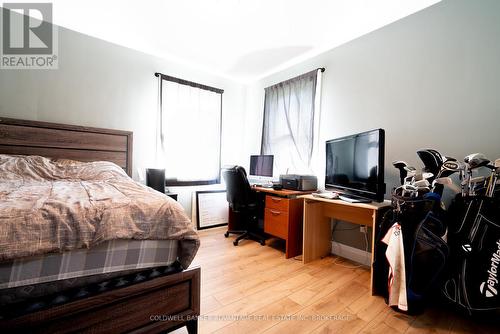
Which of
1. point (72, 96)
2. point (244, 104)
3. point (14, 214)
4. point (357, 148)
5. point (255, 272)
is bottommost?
point (255, 272)

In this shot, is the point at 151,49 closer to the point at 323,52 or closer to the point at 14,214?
the point at 323,52

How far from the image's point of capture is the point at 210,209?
3.27 meters

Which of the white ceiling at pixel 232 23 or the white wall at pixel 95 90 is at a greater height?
the white ceiling at pixel 232 23

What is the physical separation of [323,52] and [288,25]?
679mm

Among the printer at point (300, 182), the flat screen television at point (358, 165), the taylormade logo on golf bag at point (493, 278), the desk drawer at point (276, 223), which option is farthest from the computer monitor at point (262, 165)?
the taylormade logo on golf bag at point (493, 278)

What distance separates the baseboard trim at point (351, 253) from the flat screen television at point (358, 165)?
639mm

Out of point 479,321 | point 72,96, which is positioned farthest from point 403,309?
point 72,96

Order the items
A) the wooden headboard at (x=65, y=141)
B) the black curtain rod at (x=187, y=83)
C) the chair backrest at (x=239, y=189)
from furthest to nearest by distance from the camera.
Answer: the black curtain rod at (x=187, y=83) → the chair backrest at (x=239, y=189) → the wooden headboard at (x=65, y=141)

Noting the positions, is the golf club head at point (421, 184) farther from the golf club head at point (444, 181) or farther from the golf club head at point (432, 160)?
the golf club head at point (432, 160)

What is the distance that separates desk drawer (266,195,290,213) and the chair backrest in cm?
22

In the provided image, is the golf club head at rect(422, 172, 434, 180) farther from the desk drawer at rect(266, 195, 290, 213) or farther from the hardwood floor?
the desk drawer at rect(266, 195, 290, 213)

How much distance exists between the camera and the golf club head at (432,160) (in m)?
1.56

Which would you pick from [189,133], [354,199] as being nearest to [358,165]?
[354,199]

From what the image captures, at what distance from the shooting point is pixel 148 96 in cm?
292
